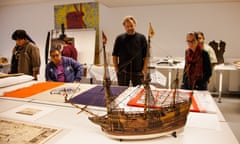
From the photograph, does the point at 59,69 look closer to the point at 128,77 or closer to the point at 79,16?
the point at 128,77

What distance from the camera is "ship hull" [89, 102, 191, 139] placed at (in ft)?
2.65

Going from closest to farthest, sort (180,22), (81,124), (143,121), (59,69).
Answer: (143,121), (81,124), (59,69), (180,22)

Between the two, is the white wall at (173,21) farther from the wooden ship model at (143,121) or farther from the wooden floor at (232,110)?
the wooden ship model at (143,121)

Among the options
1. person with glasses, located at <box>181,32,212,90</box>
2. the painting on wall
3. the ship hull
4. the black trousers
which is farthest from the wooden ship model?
the painting on wall

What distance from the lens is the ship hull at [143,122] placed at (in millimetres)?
809

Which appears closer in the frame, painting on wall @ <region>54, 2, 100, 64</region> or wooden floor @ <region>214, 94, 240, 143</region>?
wooden floor @ <region>214, 94, 240, 143</region>

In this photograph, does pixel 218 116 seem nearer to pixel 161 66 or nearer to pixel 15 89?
pixel 15 89

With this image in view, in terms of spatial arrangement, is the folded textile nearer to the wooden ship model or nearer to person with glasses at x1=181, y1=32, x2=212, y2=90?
the wooden ship model

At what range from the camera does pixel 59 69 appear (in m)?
2.25

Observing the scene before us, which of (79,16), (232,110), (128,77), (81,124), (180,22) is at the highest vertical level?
(79,16)

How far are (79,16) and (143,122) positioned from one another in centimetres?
435

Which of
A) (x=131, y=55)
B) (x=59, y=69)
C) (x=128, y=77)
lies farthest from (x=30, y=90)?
(x=131, y=55)

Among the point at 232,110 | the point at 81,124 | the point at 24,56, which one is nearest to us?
the point at 81,124

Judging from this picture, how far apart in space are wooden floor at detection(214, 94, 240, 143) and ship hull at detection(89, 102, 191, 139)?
1770mm
